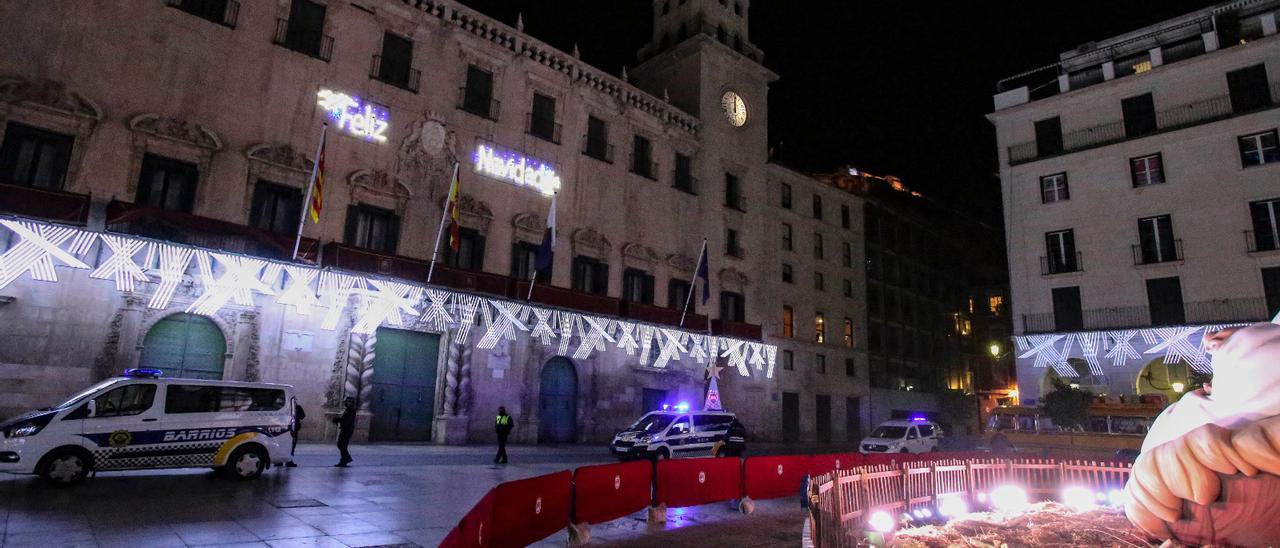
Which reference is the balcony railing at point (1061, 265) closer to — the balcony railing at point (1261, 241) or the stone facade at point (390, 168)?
the balcony railing at point (1261, 241)

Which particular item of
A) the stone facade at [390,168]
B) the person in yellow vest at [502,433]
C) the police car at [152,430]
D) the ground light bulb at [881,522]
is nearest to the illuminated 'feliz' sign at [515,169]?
the stone facade at [390,168]

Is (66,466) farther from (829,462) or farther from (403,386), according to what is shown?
(829,462)

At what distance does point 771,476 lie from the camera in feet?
43.3

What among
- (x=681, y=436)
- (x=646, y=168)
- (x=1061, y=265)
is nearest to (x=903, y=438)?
(x=681, y=436)

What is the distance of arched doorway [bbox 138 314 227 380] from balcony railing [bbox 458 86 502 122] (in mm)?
12269

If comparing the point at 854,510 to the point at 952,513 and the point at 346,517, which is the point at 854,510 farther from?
the point at 346,517

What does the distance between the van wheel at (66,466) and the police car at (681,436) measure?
44.4ft

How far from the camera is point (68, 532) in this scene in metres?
8.24

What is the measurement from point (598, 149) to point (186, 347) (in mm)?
18381

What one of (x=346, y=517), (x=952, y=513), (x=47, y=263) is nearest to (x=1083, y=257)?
(x=952, y=513)

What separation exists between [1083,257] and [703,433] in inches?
881

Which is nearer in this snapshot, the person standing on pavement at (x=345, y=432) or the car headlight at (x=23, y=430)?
the car headlight at (x=23, y=430)

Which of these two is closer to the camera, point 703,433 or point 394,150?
point 703,433

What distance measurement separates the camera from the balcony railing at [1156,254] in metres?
29.2
